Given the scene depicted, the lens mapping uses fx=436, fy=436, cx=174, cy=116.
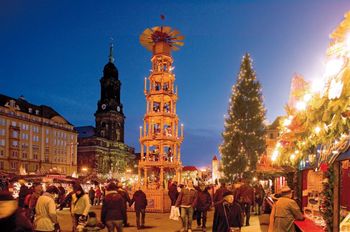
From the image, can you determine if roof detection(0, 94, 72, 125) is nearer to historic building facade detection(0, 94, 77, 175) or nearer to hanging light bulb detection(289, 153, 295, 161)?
historic building facade detection(0, 94, 77, 175)

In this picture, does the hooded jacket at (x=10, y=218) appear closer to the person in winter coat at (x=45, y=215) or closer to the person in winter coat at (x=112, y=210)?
the person in winter coat at (x=45, y=215)

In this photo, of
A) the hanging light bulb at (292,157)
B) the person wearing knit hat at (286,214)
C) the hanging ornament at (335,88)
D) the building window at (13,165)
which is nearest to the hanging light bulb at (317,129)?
the hanging ornament at (335,88)

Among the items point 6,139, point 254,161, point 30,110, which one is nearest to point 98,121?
point 30,110

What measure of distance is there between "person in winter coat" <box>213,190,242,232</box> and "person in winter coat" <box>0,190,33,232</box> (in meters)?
5.33

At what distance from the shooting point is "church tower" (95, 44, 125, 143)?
12925 centimetres

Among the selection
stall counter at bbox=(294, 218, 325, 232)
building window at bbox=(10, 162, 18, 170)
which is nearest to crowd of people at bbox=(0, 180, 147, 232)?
stall counter at bbox=(294, 218, 325, 232)

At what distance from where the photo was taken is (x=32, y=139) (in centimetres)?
9825

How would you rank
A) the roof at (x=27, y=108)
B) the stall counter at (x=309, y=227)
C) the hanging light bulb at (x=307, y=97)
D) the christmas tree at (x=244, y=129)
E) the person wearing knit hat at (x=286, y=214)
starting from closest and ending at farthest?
the hanging light bulb at (x=307, y=97)
the person wearing knit hat at (x=286, y=214)
the stall counter at (x=309, y=227)
the christmas tree at (x=244, y=129)
the roof at (x=27, y=108)

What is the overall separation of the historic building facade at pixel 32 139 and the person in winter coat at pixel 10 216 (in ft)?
260

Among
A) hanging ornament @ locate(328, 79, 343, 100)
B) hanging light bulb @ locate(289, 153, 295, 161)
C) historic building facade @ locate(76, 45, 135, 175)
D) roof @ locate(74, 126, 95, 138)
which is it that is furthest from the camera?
roof @ locate(74, 126, 95, 138)

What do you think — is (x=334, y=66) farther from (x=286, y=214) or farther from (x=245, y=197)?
(x=245, y=197)

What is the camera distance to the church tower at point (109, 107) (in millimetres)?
129250

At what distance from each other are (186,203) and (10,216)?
11272mm

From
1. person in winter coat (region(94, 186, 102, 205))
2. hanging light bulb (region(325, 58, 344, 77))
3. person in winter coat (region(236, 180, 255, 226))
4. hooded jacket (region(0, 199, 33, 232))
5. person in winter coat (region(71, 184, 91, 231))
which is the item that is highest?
hanging light bulb (region(325, 58, 344, 77))
